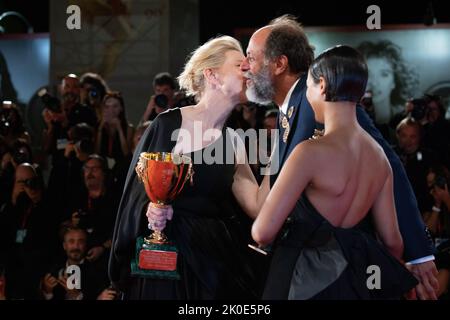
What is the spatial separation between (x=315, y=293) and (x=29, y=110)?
195 inches

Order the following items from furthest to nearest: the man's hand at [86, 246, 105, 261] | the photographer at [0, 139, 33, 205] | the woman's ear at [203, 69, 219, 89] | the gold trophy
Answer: the photographer at [0, 139, 33, 205] < the man's hand at [86, 246, 105, 261] < the woman's ear at [203, 69, 219, 89] < the gold trophy

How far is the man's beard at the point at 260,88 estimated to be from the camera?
3219 millimetres

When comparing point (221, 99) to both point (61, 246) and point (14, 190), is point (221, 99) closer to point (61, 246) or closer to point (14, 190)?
point (61, 246)

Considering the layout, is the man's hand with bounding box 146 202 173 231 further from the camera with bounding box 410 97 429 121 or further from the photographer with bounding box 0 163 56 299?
the camera with bounding box 410 97 429 121

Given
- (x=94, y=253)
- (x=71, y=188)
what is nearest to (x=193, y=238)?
(x=94, y=253)

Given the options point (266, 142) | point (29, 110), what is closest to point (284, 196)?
point (266, 142)

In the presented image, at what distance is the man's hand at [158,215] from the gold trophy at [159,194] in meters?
0.02

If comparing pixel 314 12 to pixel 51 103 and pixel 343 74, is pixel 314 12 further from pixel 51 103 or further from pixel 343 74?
pixel 343 74

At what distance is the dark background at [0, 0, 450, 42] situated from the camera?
6.57 meters

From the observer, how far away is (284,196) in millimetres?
2383

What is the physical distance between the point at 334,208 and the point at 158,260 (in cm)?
81

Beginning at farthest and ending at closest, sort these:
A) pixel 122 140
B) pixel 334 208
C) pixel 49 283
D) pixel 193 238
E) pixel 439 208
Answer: pixel 122 140
pixel 49 283
pixel 439 208
pixel 193 238
pixel 334 208

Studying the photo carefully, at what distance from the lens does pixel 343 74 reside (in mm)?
2514

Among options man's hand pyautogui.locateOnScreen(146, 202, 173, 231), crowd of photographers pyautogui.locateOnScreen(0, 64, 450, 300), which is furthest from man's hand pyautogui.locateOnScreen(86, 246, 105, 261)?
man's hand pyautogui.locateOnScreen(146, 202, 173, 231)
